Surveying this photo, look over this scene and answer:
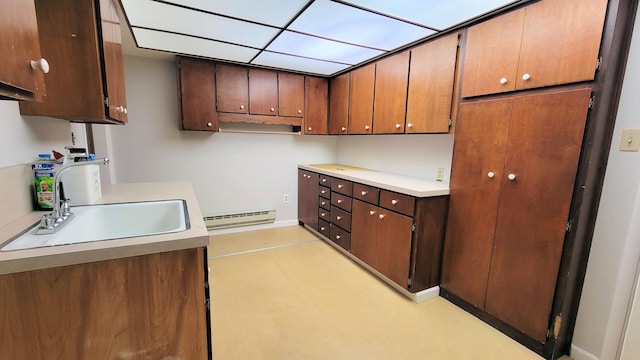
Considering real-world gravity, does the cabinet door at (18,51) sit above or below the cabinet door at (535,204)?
above

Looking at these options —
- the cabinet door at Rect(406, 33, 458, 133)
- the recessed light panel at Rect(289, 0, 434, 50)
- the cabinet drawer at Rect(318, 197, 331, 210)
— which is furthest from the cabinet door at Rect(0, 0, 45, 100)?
the cabinet drawer at Rect(318, 197, 331, 210)

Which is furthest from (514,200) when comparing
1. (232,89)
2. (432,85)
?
(232,89)

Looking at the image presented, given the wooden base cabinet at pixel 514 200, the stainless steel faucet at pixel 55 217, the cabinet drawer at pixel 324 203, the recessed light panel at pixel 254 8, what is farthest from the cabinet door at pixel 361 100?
the stainless steel faucet at pixel 55 217

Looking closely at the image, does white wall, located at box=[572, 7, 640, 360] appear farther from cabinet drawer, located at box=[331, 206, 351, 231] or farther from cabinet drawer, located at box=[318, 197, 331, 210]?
cabinet drawer, located at box=[318, 197, 331, 210]

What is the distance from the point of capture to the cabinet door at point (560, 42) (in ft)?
4.45

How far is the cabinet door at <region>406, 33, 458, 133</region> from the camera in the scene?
211 cm

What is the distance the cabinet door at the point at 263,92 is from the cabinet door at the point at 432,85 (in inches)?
68.4

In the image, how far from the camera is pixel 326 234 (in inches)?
132

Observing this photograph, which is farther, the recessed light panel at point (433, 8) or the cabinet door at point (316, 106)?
the cabinet door at point (316, 106)

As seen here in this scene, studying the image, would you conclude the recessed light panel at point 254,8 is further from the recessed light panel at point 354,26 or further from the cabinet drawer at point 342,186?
the cabinet drawer at point 342,186

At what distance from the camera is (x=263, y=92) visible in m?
3.37

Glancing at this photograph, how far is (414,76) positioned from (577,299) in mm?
1957

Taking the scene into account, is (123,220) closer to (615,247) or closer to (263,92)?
(263,92)

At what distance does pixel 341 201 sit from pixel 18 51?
2.58m
